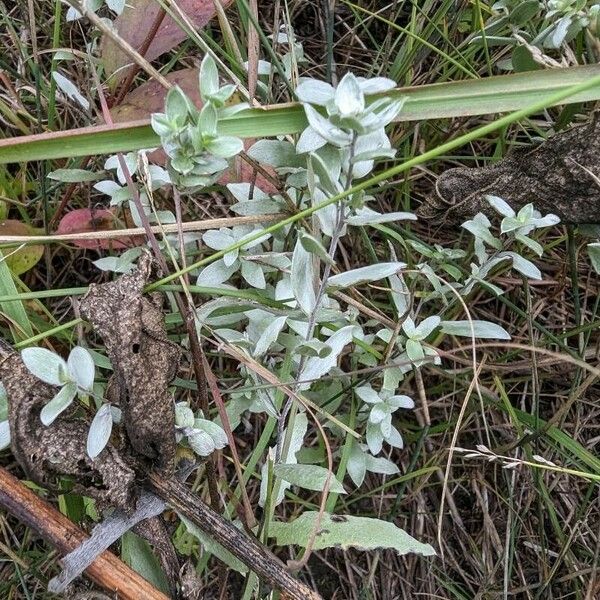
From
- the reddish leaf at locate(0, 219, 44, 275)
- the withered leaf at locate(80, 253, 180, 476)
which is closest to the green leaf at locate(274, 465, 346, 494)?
the withered leaf at locate(80, 253, 180, 476)

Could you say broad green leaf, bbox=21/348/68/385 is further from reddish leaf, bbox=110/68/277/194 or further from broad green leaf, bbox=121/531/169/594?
reddish leaf, bbox=110/68/277/194

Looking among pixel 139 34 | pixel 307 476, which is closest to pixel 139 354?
pixel 307 476

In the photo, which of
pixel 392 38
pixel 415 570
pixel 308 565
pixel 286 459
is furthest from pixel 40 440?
pixel 392 38

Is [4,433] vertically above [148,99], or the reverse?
[148,99]

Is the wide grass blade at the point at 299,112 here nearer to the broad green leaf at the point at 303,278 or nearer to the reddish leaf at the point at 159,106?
the broad green leaf at the point at 303,278

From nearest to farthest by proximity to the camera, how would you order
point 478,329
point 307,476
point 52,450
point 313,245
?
point 313,245
point 52,450
point 307,476
point 478,329

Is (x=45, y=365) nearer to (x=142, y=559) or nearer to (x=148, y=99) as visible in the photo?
(x=142, y=559)
